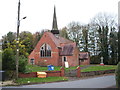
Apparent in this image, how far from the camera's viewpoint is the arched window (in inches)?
1703

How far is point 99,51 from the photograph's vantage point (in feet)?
182

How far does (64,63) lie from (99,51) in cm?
1883

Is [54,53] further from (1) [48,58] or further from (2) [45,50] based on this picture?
(2) [45,50]

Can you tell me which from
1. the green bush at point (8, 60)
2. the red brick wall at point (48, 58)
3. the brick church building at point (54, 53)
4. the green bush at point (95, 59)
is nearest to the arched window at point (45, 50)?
the brick church building at point (54, 53)

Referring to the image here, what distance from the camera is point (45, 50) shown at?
43.8m

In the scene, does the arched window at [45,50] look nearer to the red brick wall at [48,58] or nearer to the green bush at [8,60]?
the red brick wall at [48,58]

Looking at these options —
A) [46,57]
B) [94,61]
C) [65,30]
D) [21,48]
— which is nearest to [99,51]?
[94,61]

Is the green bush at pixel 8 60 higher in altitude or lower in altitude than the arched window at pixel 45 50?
lower

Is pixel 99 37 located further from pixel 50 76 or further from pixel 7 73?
pixel 7 73

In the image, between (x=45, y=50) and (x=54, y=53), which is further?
(x=45, y=50)

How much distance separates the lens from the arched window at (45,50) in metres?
43.2

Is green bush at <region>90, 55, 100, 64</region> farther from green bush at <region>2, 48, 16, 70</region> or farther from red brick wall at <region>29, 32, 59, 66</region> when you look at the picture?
green bush at <region>2, 48, 16, 70</region>

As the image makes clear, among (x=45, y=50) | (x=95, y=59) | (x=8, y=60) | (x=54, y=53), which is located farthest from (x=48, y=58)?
(x=8, y=60)

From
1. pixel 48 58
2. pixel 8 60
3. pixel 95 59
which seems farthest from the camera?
pixel 95 59
